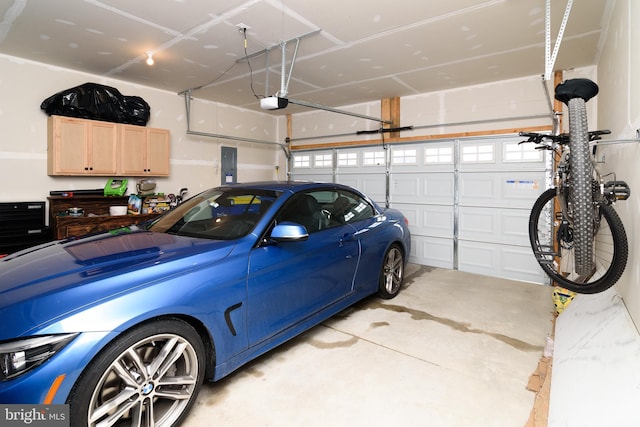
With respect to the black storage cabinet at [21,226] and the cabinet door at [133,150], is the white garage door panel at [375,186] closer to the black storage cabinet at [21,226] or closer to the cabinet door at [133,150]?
the cabinet door at [133,150]

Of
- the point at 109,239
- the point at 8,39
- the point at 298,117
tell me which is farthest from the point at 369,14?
the point at 298,117

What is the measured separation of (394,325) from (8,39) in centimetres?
497

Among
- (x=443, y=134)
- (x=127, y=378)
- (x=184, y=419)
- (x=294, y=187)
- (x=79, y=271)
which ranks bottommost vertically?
(x=184, y=419)

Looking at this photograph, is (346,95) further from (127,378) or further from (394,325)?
(127,378)

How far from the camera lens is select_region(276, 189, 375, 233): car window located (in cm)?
260

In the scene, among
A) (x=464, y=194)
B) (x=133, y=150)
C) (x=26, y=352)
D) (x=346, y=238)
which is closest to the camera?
(x=26, y=352)

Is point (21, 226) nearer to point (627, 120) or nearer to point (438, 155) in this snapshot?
point (438, 155)

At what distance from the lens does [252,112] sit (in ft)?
22.9

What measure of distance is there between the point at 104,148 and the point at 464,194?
529 centimetres

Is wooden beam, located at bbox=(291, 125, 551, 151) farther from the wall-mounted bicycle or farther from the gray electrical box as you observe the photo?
the wall-mounted bicycle

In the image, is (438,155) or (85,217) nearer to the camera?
(85,217)

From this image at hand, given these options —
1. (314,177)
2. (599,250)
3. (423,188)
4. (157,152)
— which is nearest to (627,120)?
(599,250)

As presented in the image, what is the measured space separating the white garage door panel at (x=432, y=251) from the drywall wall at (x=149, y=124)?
3470mm

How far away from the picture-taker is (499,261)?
4.95 metres
